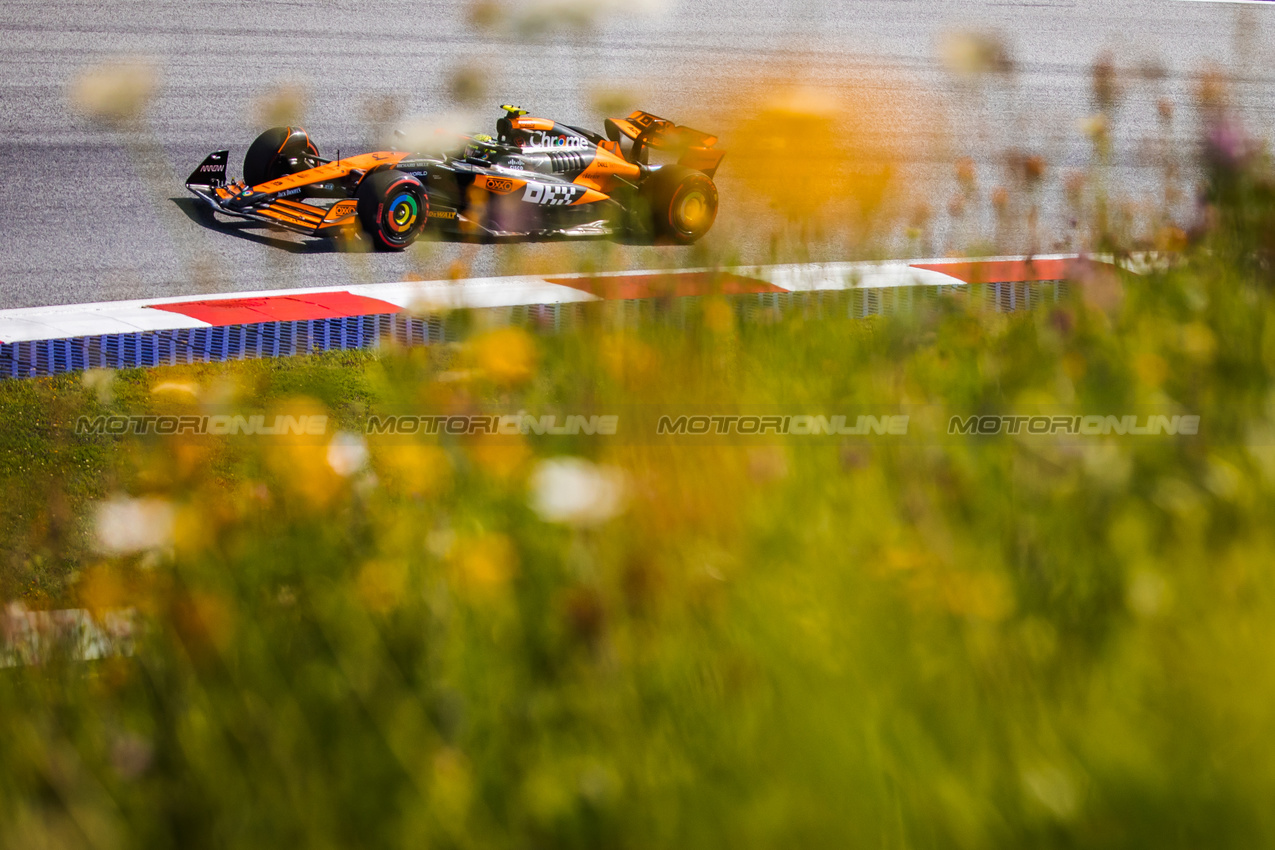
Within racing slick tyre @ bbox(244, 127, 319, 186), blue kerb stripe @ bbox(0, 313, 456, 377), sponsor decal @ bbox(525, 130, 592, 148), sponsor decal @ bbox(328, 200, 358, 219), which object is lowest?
blue kerb stripe @ bbox(0, 313, 456, 377)

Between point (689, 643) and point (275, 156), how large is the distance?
5.57 meters

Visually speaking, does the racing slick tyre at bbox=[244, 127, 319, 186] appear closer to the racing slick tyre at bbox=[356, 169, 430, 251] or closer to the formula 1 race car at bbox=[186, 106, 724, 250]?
the formula 1 race car at bbox=[186, 106, 724, 250]

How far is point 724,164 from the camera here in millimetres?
7809

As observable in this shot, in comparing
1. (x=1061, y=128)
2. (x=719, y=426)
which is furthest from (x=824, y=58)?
(x=719, y=426)

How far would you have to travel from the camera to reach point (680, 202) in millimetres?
6398

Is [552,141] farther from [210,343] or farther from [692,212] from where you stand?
[210,343]

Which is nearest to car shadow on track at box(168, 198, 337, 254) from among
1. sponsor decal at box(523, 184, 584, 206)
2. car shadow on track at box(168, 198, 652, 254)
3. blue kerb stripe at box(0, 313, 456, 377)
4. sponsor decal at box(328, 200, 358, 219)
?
car shadow on track at box(168, 198, 652, 254)

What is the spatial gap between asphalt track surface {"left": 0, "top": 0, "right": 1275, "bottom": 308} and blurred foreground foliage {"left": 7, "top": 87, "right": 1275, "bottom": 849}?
825mm

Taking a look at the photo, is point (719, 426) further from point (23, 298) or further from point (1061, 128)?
point (1061, 128)

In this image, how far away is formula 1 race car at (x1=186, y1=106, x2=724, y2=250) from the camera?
591 centimetres

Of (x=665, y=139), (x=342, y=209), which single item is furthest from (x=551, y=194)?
(x=342, y=209)

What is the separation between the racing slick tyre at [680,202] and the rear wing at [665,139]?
0.11 metres

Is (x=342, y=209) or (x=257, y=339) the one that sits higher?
(x=342, y=209)

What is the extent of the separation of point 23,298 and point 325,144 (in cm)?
375
